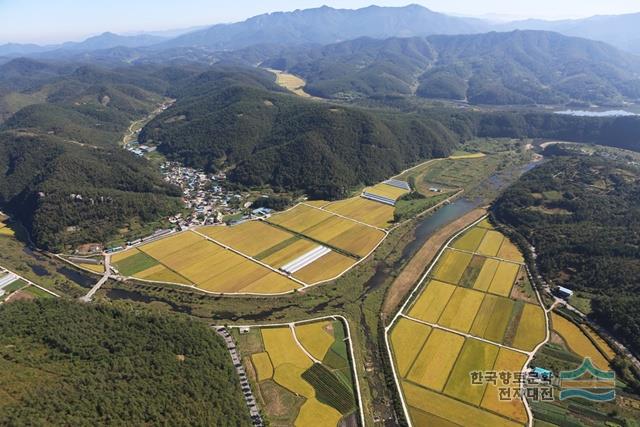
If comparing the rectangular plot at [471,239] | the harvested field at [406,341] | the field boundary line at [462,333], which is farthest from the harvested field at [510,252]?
the harvested field at [406,341]

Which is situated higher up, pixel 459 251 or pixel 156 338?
pixel 156 338

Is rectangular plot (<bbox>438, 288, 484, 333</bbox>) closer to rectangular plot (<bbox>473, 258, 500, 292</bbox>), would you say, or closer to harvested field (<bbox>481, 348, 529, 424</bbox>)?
rectangular plot (<bbox>473, 258, 500, 292</bbox>)

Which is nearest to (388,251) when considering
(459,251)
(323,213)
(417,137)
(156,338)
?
(459,251)

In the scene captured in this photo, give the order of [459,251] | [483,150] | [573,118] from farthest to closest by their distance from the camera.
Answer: [573,118]
[483,150]
[459,251]

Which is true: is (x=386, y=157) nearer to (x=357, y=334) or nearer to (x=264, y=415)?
(x=357, y=334)

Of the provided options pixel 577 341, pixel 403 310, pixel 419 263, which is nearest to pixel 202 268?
pixel 403 310

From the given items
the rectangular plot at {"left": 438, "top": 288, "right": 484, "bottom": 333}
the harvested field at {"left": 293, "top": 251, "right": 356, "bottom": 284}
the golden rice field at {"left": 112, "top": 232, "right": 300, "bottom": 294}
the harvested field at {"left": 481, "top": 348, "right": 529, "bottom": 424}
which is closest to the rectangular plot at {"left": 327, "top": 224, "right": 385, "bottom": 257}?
the harvested field at {"left": 293, "top": 251, "right": 356, "bottom": 284}

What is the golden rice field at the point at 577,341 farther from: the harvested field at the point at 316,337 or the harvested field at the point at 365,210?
the harvested field at the point at 365,210

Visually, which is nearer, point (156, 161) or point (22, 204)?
point (22, 204)
